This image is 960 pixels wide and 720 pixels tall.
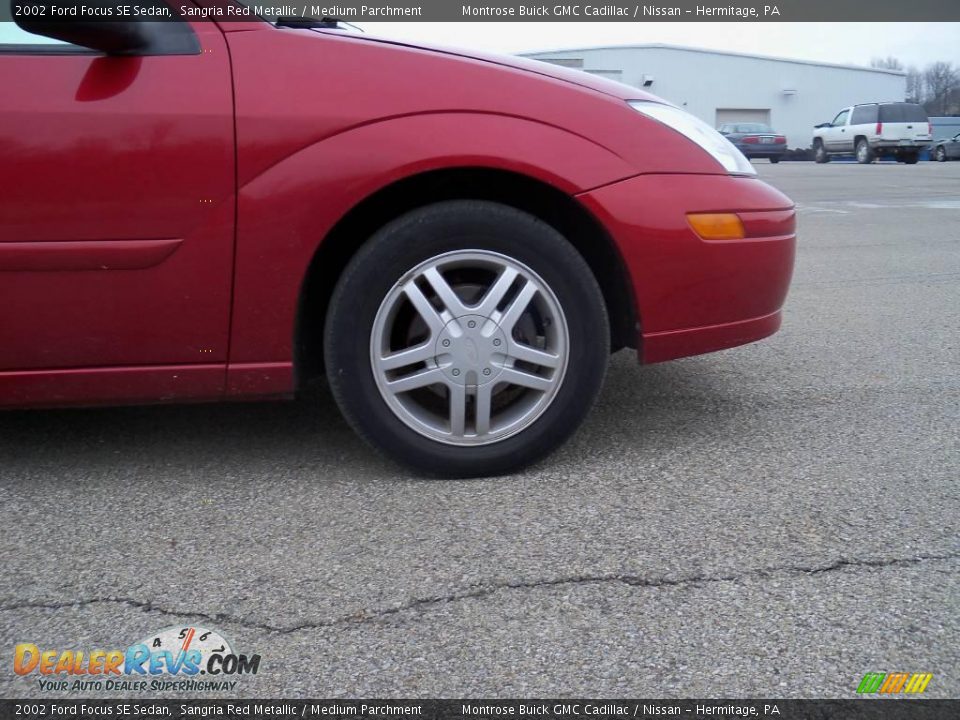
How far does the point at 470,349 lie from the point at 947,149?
1190 inches

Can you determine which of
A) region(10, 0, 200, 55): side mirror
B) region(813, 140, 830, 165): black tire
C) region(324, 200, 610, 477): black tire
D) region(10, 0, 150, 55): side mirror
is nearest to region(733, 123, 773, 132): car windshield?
region(813, 140, 830, 165): black tire

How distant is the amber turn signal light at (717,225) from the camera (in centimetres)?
265

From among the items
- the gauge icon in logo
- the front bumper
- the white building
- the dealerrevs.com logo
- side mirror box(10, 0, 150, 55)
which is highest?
the white building

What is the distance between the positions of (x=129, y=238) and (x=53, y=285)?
23 centimetres

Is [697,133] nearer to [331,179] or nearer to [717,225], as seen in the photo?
[717,225]

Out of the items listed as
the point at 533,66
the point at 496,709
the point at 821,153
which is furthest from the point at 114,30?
the point at 821,153

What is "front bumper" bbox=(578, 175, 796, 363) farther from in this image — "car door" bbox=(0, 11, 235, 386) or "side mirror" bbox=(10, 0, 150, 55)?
"side mirror" bbox=(10, 0, 150, 55)

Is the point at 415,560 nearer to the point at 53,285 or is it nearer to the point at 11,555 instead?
the point at 11,555

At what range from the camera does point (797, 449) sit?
2850 mm

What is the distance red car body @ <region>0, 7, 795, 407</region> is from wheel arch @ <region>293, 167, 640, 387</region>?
10 millimetres

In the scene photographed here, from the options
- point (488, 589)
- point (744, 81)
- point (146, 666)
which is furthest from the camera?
point (744, 81)

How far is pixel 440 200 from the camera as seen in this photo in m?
2.67

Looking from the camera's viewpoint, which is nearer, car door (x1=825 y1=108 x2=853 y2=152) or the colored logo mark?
the colored logo mark

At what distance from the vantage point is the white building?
148ft
